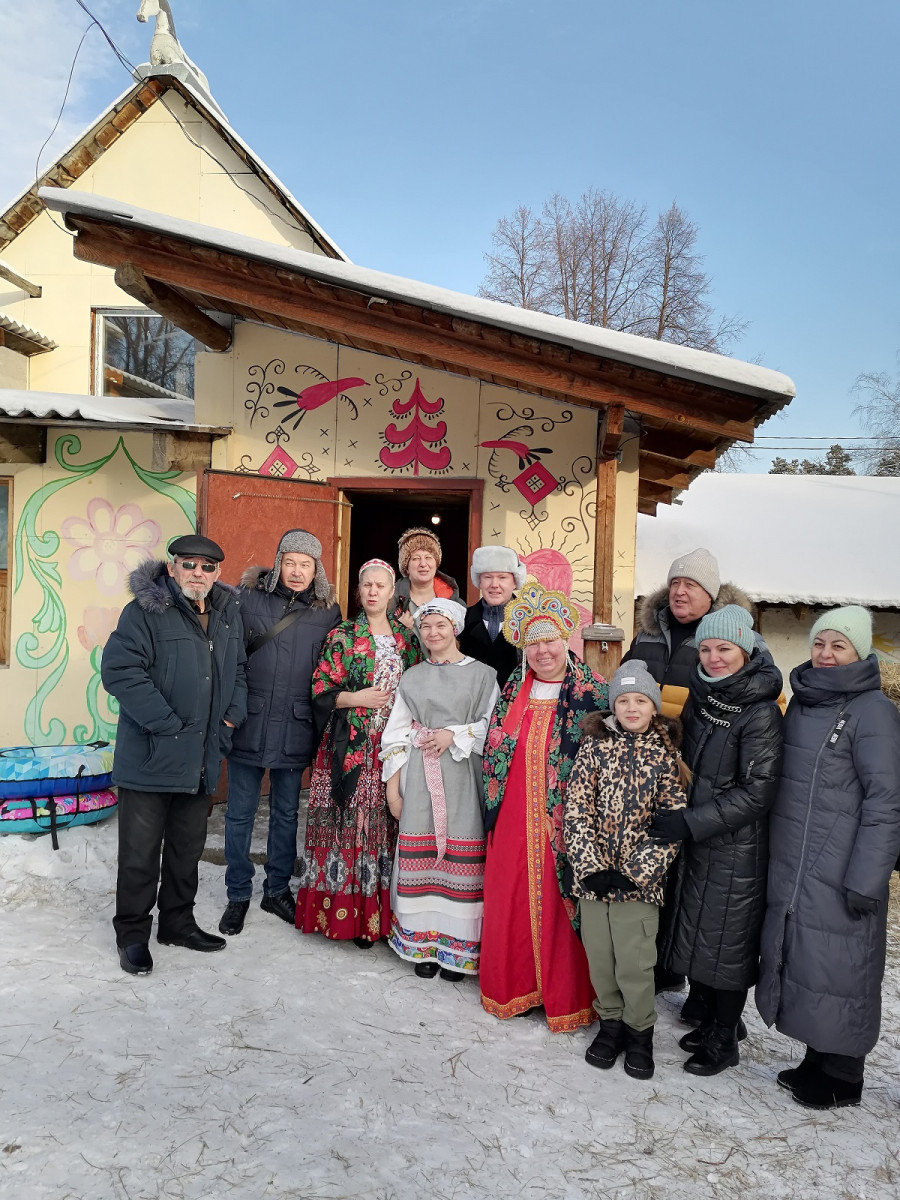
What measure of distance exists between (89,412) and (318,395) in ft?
4.98

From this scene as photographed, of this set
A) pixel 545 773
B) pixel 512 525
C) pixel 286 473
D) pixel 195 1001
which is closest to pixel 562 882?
pixel 545 773

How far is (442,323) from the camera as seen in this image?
433cm

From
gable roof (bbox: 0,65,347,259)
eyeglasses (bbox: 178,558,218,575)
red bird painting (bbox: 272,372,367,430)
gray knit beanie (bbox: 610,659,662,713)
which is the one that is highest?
gable roof (bbox: 0,65,347,259)

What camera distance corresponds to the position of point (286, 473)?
548cm

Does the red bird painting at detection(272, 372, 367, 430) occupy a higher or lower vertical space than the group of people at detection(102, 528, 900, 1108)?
higher

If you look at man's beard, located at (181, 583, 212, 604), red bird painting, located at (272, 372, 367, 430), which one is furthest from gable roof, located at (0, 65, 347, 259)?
man's beard, located at (181, 583, 212, 604)

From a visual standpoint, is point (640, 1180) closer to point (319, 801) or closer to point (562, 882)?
point (562, 882)

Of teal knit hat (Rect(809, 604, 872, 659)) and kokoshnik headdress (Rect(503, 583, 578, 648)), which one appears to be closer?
teal knit hat (Rect(809, 604, 872, 659))

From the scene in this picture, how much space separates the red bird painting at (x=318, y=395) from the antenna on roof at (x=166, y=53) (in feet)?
17.8

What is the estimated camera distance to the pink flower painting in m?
5.66

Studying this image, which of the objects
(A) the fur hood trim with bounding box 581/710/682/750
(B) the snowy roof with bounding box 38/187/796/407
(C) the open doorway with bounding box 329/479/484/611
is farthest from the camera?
(C) the open doorway with bounding box 329/479/484/611

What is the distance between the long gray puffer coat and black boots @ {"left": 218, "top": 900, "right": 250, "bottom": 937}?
2.21m

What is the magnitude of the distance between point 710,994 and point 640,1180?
2.49 ft

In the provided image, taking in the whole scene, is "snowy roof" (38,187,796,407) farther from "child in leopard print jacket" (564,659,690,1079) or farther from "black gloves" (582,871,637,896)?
"black gloves" (582,871,637,896)
